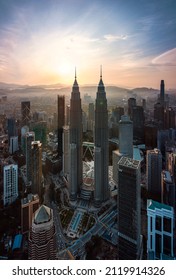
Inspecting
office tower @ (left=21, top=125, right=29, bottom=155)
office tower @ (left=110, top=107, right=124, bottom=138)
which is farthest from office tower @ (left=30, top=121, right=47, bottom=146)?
office tower @ (left=110, top=107, right=124, bottom=138)

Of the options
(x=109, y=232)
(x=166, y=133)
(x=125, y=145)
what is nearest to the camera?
(x=109, y=232)

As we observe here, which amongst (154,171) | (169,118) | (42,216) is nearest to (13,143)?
(42,216)

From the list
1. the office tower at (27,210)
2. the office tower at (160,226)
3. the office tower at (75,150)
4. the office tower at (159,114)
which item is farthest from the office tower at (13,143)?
the office tower at (160,226)

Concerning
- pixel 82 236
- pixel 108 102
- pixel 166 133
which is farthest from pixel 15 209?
pixel 166 133

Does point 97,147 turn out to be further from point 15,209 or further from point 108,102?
point 15,209

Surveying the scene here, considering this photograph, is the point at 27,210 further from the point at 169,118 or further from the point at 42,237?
the point at 169,118

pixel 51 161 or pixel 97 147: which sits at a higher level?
pixel 97 147

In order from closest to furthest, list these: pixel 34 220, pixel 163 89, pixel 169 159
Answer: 1. pixel 34 220
2. pixel 163 89
3. pixel 169 159
